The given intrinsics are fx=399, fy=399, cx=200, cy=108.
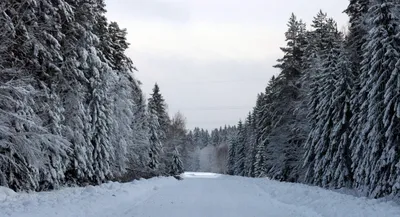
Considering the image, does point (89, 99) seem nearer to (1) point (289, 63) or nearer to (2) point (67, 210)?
(2) point (67, 210)

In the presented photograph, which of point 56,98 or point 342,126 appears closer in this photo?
point 56,98

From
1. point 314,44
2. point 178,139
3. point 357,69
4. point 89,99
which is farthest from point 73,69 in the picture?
point 178,139

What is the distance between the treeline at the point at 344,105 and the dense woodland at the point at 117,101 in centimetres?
7

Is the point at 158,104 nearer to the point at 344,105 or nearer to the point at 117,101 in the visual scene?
the point at 117,101

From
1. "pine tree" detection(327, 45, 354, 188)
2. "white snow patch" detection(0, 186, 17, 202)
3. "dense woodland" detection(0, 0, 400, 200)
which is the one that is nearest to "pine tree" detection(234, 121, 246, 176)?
A: "dense woodland" detection(0, 0, 400, 200)

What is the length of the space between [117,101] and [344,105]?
17299 mm

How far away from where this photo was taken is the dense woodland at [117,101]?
1608cm

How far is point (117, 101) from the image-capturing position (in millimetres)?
32312

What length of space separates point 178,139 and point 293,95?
36.3 metres

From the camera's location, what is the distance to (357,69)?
26516 mm

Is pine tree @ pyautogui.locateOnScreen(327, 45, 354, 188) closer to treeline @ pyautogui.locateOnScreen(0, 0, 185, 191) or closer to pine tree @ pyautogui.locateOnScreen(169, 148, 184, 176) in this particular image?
treeline @ pyautogui.locateOnScreen(0, 0, 185, 191)

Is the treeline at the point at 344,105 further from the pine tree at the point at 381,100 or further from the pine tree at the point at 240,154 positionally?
the pine tree at the point at 240,154

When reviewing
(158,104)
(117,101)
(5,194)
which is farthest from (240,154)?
(5,194)

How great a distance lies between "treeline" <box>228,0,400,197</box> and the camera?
62.7 feet
